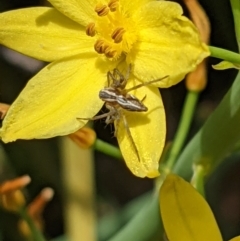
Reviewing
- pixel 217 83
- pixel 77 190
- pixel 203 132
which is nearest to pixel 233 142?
pixel 203 132

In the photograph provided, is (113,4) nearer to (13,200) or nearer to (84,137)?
(84,137)

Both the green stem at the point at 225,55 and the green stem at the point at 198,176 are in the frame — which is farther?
the green stem at the point at 198,176

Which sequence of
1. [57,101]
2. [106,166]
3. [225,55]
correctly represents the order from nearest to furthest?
[225,55] → [57,101] → [106,166]

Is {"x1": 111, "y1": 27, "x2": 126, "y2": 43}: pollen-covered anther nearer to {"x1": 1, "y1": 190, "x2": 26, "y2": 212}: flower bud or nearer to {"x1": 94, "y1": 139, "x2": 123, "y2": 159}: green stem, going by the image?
{"x1": 94, "y1": 139, "x2": 123, "y2": 159}: green stem

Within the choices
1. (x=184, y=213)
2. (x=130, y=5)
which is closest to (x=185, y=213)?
(x=184, y=213)

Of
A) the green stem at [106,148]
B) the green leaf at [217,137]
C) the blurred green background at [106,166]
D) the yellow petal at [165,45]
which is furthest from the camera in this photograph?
the blurred green background at [106,166]

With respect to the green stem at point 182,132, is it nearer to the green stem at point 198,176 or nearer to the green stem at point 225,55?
the green stem at point 198,176

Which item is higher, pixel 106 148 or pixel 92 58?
pixel 92 58

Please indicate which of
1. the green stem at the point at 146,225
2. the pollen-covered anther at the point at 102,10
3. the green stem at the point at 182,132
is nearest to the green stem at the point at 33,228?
the green stem at the point at 146,225

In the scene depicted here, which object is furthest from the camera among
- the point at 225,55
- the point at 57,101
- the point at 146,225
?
the point at 146,225
